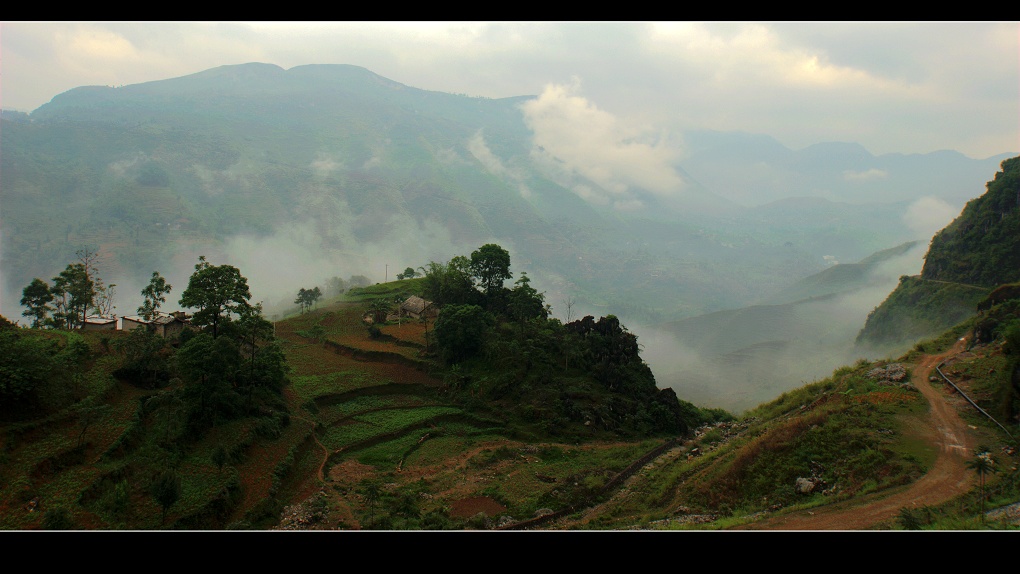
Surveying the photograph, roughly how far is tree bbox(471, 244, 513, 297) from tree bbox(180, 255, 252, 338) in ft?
64.7

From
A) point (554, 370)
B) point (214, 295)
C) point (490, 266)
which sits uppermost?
point (490, 266)

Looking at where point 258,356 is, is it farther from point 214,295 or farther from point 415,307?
point 415,307

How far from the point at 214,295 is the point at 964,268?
64438mm

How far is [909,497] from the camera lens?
41.2 feet

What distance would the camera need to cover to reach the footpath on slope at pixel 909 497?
11.6 meters

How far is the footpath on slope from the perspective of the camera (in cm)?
1165

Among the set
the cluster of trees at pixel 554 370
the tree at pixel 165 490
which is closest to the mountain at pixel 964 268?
the cluster of trees at pixel 554 370

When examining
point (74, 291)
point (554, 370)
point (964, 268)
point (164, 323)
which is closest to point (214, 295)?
point (164, 323)

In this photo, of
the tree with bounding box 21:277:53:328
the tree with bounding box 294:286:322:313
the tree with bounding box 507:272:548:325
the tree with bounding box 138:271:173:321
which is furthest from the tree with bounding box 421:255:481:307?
the tree with bounding box 294:286:322:313

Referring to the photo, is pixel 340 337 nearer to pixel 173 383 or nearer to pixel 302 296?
pixel 173 383

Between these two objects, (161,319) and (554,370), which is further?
(554,370)

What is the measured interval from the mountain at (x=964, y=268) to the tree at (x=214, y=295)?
57054 millimetres

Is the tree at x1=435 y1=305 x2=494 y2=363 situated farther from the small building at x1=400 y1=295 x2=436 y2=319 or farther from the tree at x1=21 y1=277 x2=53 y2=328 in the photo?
the tree at x1=21 y1=277 x2=53 y2=328

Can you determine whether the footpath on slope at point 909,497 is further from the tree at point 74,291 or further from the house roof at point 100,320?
the tree at point 74,291
